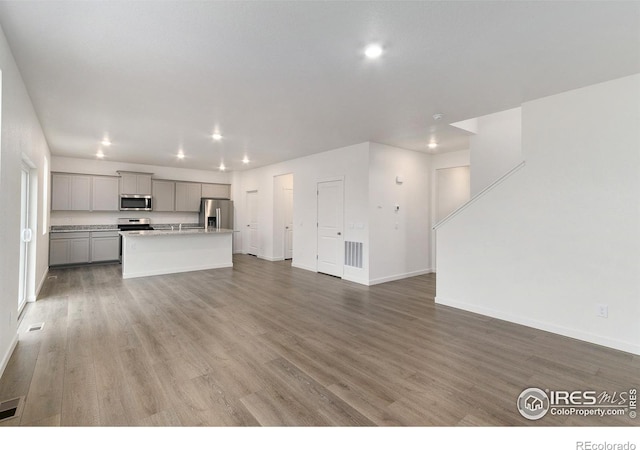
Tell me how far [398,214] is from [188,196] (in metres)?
6.58

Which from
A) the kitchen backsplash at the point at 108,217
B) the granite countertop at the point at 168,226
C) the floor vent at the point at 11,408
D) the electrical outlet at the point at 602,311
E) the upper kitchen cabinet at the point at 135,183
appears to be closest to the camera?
the floor vent at the point at 11,408

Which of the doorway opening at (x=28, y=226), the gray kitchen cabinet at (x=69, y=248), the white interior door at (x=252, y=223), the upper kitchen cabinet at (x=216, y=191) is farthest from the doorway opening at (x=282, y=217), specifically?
the doorway opening at (x=28, y=226)

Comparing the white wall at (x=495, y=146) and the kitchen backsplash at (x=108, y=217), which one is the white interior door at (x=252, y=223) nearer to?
the kitchen backsplash at (x=108, y=217)

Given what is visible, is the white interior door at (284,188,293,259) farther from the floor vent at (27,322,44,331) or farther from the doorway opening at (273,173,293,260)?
the floor vent at (27,322,44,331)

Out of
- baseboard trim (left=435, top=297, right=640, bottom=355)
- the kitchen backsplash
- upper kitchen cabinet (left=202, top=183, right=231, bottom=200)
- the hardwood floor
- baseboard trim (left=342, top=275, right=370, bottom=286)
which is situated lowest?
the hardwood floor

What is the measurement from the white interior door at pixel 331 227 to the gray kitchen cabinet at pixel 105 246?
556 centimetres

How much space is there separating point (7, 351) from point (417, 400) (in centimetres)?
358

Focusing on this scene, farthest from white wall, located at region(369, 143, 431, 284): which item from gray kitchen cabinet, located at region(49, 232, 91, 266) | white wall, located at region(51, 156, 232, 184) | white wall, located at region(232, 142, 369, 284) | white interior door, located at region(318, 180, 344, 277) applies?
gray kitchen cabinet, located at region(49, 232, 91, 266)

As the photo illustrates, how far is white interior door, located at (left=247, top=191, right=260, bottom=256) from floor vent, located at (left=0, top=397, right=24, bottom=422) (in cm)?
733

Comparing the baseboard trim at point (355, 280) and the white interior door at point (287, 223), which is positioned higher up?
the white interior door at point (287, 223)

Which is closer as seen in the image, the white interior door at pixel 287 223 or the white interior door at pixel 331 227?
the white interior door at pixel 331 227

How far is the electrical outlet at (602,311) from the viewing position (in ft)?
10.3

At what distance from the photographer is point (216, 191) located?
10.0 m

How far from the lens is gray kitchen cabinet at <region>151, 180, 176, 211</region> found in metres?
8.81
